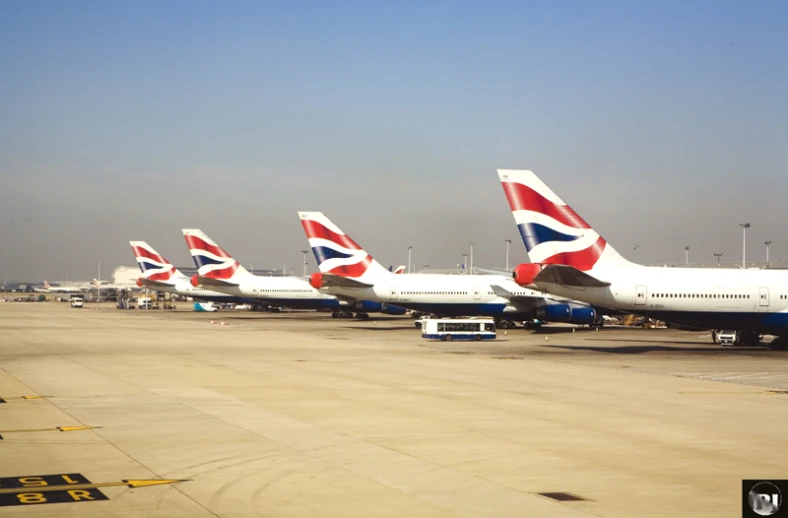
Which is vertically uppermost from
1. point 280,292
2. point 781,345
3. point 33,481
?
point 280,292

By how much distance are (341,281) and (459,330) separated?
56.5 feet

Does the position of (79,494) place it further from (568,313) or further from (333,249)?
(333,249)

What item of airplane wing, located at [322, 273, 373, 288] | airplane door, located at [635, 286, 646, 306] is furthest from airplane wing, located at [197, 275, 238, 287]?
airplane door, located at [635, 286, 646, 306]

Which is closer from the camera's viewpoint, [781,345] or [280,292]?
[781,345]

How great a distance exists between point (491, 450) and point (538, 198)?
1221 inches

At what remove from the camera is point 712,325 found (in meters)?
48.8

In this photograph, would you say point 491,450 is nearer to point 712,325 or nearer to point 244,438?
point 244,438

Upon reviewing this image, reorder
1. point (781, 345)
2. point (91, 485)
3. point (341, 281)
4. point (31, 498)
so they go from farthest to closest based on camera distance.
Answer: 1. point (341, 281)
2. point (781, 345)
3. point (91, 485)
4. point (31, 498)

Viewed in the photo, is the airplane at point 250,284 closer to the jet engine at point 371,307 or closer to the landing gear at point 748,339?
the jet engine at point 371,307

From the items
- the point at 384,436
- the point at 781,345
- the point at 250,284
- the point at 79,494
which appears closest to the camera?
the point at 79,494

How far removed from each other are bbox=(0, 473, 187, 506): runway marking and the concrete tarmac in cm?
7

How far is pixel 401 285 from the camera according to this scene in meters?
74.6

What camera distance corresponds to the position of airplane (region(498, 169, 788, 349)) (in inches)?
1837

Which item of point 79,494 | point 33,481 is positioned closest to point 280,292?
point 33,481
